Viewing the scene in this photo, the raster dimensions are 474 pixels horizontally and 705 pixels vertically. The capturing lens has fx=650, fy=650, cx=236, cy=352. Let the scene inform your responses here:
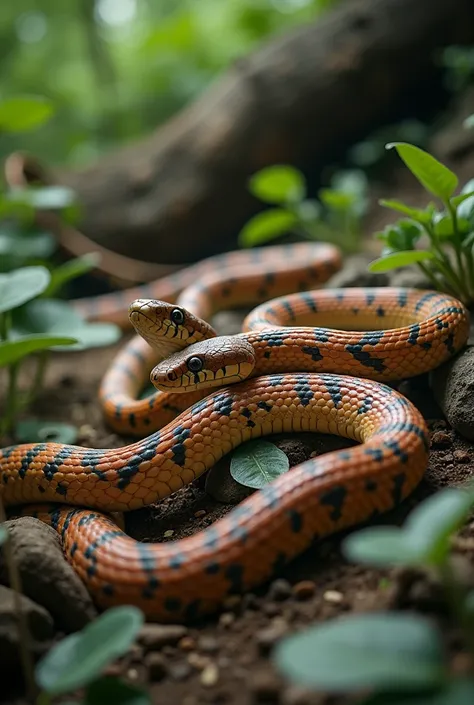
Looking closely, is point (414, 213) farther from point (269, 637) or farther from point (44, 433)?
point (44, 433)

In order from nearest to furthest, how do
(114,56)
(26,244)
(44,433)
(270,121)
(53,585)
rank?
(53,585) < (44,433) < (26,244) < (270,121) < (114,56)

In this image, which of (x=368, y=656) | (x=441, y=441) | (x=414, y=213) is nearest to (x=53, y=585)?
(x=368, y=656)

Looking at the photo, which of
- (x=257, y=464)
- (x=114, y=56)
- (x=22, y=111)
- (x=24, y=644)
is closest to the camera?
(x=24, y=644)

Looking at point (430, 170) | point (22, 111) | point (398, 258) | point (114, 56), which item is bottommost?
point (398, 258)

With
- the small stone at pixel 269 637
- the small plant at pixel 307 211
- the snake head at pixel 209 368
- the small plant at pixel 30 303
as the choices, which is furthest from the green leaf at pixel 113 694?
the small plant at pixel 307 211

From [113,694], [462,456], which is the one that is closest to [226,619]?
[113,694]

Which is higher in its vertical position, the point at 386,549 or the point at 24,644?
the point at 386,549

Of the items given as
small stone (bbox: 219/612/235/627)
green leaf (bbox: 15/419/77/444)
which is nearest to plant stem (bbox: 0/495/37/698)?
small stone (bbox: 219/612/235/627)

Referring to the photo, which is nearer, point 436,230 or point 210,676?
point 210,676
